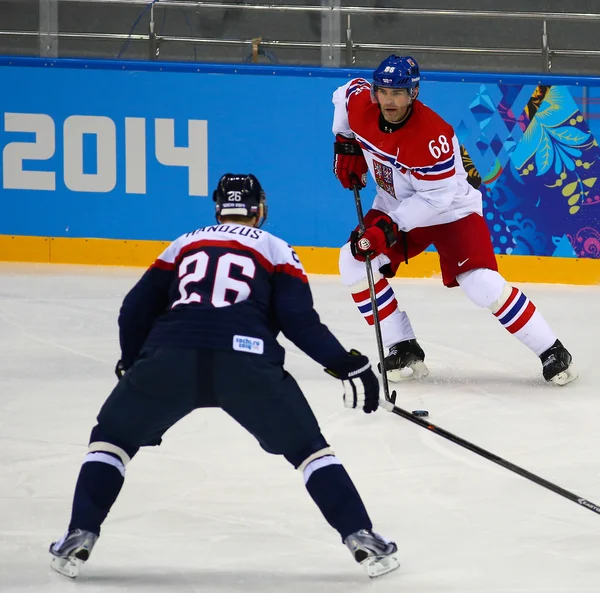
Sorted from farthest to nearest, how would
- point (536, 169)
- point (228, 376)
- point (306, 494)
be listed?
point (536, 169)
point (306, 494)
point (228, 376)

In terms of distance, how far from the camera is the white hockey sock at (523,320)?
15.8 feet

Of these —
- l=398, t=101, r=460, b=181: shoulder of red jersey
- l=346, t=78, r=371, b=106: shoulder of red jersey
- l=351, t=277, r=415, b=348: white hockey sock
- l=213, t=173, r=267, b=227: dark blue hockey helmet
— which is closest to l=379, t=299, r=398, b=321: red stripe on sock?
l=351, t=277, r=415, b=348: white hockey sock

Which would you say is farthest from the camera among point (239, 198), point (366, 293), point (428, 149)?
point (366, 293)

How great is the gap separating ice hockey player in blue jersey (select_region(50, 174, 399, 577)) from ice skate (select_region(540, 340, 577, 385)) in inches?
86.6

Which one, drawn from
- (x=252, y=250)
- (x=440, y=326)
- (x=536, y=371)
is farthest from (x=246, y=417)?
(x=440, y=326)

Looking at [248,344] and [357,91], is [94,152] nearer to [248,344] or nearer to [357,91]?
[357,91]

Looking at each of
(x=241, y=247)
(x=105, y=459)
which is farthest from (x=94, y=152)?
(x=105, y=459)

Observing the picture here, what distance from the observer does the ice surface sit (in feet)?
9.37

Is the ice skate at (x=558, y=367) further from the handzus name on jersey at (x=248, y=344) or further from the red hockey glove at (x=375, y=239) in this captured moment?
the handzus name on jersey at (x=248, y=344)

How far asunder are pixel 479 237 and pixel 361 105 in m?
0.68

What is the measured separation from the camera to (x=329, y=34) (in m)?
7.09

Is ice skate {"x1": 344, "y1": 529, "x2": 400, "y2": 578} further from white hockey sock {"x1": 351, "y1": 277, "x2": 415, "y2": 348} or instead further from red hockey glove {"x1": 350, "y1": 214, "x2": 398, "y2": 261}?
white hockey sock {"x1": 351, "y1": 277, "x2": 415, "y2": 348}

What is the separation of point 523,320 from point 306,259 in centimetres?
247

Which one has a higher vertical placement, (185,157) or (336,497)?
→ (185,157)
